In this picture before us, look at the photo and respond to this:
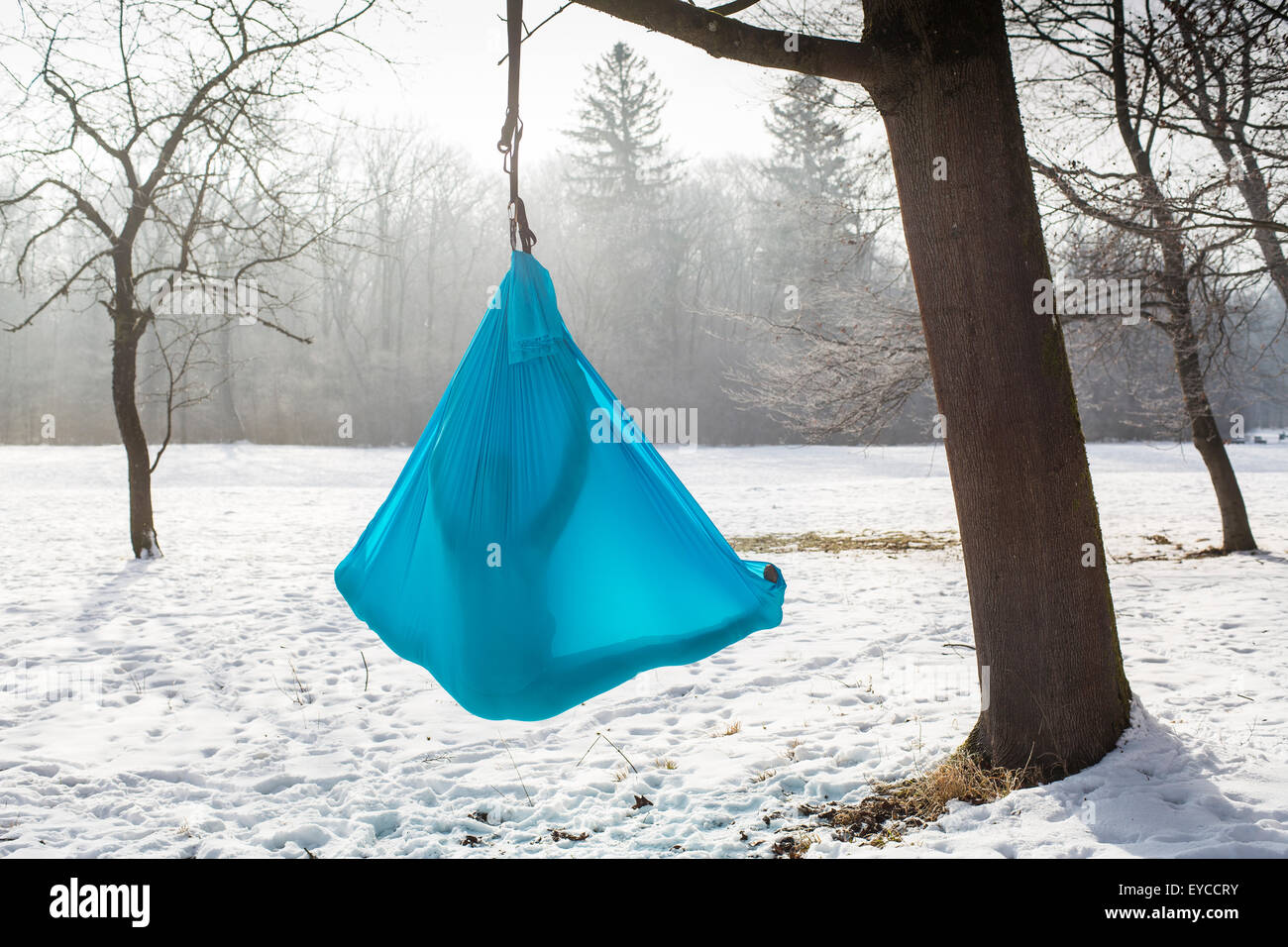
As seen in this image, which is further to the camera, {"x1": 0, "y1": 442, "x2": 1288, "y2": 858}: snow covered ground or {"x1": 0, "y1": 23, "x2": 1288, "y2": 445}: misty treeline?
{"x1": 0, "y1": 23, "x2": 1288, "y2": 445}: misty treeline

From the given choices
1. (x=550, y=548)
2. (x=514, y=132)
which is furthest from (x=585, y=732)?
(x=514, y=132)

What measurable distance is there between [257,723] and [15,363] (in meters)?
33.7

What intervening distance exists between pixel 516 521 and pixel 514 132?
3.46 feet

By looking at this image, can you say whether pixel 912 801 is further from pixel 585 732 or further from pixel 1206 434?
pixel 1206 434

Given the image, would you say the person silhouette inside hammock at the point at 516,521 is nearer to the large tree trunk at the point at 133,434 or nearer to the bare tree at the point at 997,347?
the bare tree at the point at 997,347

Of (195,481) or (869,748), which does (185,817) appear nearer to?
(869,748)

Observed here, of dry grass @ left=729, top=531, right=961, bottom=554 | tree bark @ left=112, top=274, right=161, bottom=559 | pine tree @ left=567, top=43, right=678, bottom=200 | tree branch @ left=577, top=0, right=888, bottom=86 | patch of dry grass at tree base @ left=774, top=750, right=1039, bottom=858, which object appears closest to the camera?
tree branch @ left=577, top=0, right=888, bottom=86

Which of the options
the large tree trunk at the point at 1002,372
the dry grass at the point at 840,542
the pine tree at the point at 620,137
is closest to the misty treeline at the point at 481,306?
the pine tree at the point at 620,137

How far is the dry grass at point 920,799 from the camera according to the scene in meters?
2.68

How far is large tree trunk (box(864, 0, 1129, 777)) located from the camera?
2.69m

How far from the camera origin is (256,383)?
29.8 metres

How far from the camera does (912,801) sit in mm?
2814

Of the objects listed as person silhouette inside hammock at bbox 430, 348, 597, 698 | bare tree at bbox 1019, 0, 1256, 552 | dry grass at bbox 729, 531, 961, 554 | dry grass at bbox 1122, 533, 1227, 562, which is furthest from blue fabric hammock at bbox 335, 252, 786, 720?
dry grass at bbox 1122, 533, 1227, 562

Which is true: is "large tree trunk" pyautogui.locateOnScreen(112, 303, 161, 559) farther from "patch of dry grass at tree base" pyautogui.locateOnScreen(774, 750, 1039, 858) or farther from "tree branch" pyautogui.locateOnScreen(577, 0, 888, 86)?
"patch of dry grass at tree base" pyautogui.locateOnScreen(774, 750, 1039, 858)
